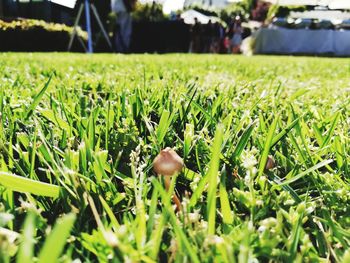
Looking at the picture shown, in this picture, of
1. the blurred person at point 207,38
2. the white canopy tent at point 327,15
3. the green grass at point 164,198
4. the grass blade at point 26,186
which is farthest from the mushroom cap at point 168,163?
the white canopy tent at point 327,15

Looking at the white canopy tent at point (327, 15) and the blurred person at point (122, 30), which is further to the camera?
the white canopy tent at point (327, 15)

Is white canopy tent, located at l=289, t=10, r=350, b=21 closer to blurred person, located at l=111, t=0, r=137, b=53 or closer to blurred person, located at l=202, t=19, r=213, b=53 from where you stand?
blurred person, located at l=202, t=19, r=213, b=53

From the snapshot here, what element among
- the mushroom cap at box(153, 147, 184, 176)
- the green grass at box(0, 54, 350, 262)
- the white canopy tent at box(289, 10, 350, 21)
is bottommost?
the green grass at box(0, 54, 350, 262)

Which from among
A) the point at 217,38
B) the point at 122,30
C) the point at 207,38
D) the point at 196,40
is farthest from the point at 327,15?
the point at 122,30

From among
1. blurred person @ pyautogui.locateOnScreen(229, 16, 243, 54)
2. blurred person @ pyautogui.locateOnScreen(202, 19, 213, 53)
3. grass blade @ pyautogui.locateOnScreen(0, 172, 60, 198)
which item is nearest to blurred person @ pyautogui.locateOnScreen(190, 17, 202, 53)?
blurred person @ pyautogui.locateOnScreen(202, 19, 213, 53)

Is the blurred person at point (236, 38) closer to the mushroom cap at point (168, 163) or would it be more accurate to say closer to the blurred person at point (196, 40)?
the blurred person at point (196, 40)

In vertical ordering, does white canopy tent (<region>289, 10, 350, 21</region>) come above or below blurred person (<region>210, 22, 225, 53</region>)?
above

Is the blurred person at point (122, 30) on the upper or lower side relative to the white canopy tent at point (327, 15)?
lower

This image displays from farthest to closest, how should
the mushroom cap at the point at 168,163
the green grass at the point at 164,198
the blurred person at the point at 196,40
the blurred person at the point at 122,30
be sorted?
the blurred person at the point at 196,40
the blurred person at the point at 122,30
the mushroom cap at the point at 168,163
the green grass at the point at 164,198

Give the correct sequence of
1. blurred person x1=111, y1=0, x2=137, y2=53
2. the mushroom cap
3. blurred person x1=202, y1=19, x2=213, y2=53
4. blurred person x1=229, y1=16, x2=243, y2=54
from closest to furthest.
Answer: the mushroom cap, blurred person x1=111, y1=0, x2=137, y2=53, blurred person x1=202, y1=19, x2=213, y2=53, blurred person x1=229, y1=16, x2=243, y2=54

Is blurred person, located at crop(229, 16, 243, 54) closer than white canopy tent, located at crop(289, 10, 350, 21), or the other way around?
blurred person, located at crop(229, 16, 243, 54)

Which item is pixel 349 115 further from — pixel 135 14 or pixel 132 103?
pixel 135 14

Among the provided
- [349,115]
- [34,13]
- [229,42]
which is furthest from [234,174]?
[229,42]
